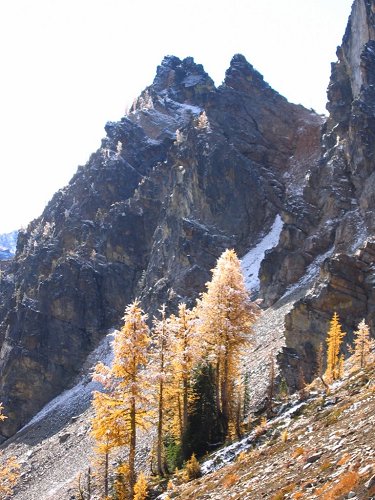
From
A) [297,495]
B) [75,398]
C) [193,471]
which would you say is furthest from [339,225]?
[297,495]

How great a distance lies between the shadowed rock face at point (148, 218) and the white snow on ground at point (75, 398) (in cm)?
334

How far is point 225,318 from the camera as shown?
28984mm

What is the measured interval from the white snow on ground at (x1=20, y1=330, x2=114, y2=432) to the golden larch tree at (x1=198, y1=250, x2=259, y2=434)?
54.9 meters

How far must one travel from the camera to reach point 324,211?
86.2 meters

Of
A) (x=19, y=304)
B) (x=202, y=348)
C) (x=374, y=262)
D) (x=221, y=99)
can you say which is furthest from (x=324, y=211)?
(x=19, y=304)

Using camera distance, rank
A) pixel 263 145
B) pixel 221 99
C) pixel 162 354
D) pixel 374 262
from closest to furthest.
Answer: pixel 162 354 < pixel 374 262 < pixel 263 145 < pixel 221 99

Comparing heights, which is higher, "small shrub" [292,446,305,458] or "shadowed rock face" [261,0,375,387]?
"shadowed rock face" [261,0,375,387]

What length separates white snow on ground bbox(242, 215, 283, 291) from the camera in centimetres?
9087

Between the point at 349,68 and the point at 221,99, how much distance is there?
33.9 m

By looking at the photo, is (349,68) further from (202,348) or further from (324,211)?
(202,348)

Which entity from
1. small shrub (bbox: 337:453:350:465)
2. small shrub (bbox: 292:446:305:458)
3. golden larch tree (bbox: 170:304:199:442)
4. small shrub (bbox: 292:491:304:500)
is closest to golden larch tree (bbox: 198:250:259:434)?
golden larch tree (bbox: 170:304:199:442)

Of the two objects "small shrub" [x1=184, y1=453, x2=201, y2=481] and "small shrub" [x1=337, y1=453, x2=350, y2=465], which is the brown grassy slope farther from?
"small shrub" [x1=184, y1=453, x2=201, y2=481]

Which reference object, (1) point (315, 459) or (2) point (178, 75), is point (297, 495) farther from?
(2) point (178, 75)

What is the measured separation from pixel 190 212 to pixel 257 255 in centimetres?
1795
